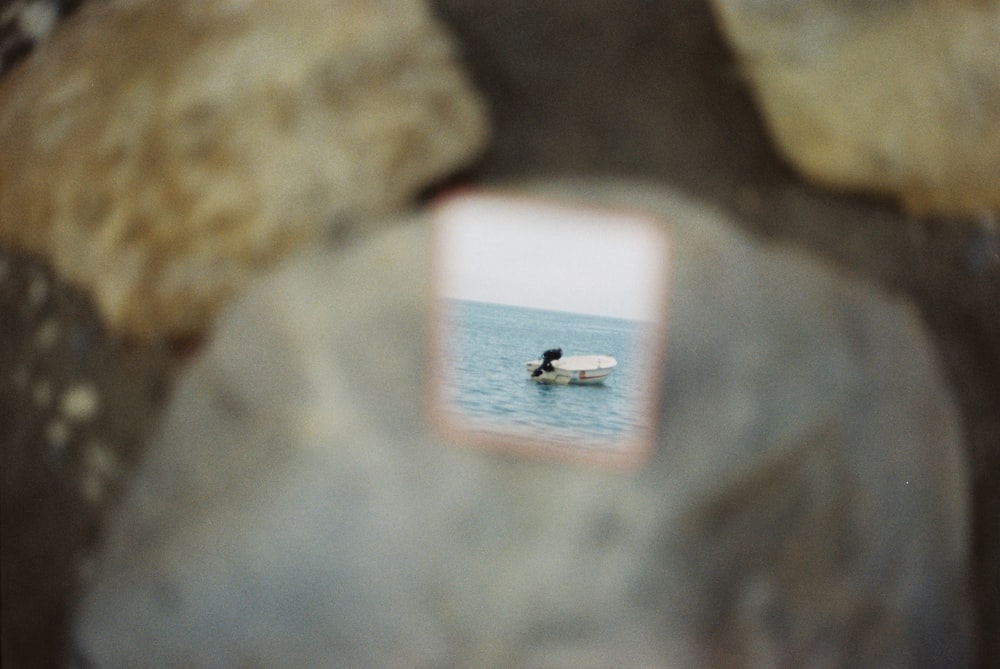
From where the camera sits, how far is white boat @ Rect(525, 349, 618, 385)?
43 cm

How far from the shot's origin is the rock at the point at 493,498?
1.41 ft

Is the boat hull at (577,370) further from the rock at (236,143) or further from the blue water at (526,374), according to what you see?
the rock at (236,143)

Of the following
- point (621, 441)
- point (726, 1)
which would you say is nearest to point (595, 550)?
point (621, 441)

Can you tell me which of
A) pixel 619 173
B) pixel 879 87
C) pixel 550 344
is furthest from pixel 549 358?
pixel 879 87

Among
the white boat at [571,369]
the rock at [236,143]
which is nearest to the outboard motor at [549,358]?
the white boat at [571,369]

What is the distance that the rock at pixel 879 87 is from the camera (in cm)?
49

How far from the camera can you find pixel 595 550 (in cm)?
42

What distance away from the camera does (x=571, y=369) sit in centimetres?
44

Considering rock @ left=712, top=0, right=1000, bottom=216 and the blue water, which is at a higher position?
rock @ left=712, top=0, right=1000, bottom=216

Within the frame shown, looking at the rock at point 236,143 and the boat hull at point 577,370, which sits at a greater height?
the rock at point 236,143

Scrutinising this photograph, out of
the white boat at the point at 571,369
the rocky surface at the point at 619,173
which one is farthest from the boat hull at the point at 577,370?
the rocky surface at the point at 619,173

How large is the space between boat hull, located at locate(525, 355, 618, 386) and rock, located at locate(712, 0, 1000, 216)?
0.17 m

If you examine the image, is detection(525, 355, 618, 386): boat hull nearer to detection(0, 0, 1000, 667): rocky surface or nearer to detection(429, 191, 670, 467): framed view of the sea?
detection(429, 191, 670, 467): framed view of the sea

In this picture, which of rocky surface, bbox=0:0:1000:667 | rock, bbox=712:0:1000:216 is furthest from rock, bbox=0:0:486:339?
rock, bbox=712:0:1000:216
